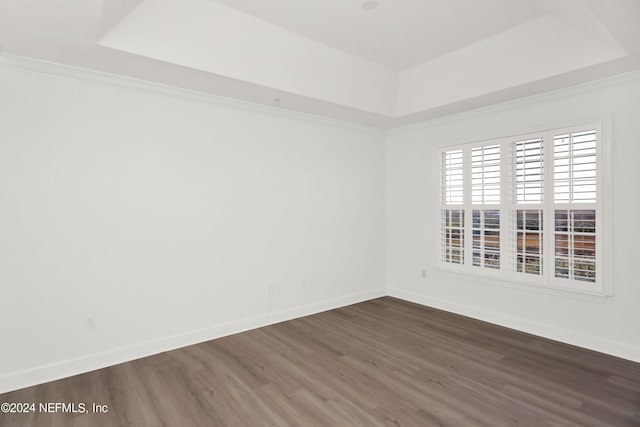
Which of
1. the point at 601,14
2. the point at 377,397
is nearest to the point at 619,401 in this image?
the point at 377,397

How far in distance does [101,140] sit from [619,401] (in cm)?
474

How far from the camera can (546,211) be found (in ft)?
12.2

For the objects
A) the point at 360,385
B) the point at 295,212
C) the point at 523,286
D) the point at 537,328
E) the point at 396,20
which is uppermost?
the point at 396,20

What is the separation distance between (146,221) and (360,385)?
2.52m

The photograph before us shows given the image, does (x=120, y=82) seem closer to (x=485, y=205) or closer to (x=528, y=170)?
(x=485, y=205)

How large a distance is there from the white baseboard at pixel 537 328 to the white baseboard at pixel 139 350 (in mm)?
1552

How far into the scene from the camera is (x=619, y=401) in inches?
99.7

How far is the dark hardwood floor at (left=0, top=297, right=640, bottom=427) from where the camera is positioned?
2.38 meters

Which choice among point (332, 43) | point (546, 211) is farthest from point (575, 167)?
point (332, 43)

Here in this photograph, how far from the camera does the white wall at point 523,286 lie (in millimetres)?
3246

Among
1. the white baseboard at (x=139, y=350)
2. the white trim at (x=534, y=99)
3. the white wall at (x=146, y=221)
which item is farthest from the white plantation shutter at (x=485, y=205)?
the white baseboard at (x=139, y=350)

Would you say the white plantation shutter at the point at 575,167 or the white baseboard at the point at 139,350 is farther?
the white plantation shutter at the point at 575,167

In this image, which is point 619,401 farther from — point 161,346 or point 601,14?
point 161,346

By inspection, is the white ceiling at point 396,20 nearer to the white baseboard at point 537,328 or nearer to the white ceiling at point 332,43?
the white ceiling at point 332,43
